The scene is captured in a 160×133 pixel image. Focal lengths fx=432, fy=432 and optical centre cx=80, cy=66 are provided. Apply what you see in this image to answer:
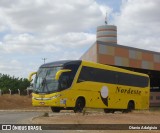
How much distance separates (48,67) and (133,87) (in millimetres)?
8755

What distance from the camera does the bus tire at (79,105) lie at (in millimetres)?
26102

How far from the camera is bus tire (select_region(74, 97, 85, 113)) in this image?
85.6ft

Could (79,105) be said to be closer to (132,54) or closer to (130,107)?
(130,107)

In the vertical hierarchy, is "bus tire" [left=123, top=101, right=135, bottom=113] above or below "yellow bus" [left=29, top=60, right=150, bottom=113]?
below

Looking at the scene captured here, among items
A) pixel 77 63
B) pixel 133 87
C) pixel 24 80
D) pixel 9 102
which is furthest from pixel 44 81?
pixel 24 80

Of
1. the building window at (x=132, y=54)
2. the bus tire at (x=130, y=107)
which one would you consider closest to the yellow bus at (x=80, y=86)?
the bus tire at (x=130, y=107)

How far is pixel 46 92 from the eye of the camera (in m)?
25.4

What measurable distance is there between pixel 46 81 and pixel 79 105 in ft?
8.58

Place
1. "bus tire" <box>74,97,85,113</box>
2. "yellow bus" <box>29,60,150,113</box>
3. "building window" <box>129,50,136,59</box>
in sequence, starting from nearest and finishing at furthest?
"yellow bus" <box>29,60,150,113</box>, "bus tire" <box>74,97,85,113</box>, "building window" <box>129,50,136,59</box>

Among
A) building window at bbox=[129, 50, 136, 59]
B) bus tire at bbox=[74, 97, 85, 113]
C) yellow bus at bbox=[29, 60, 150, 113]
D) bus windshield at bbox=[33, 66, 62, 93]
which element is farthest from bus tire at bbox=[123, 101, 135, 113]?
building window at bbox=[129, 50, 136, 59]

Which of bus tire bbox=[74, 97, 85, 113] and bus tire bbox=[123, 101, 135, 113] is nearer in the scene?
bus tire bbox=[74, 97, 85, 113]

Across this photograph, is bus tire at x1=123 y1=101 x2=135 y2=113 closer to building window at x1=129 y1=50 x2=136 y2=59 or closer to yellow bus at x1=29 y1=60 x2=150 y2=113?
yellow bus at x1=29 y1=60 x2=150 y2=113

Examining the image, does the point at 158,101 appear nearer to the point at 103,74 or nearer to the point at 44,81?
the point at 103,74

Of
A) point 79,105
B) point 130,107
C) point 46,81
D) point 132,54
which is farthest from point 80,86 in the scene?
point 132,54
